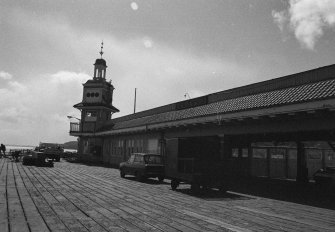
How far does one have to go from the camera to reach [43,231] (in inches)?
250

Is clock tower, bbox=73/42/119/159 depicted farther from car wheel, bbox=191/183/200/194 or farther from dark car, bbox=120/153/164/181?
car wheel, bbox=191/183/200/194

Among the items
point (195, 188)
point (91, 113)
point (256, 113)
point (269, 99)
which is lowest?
point (195, 188)

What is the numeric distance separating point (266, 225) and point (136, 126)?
25.6m

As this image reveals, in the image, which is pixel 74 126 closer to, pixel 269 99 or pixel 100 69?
pixel 100 69

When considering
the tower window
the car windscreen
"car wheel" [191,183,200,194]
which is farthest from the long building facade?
the tower window

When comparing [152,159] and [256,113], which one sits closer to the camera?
[256,113]

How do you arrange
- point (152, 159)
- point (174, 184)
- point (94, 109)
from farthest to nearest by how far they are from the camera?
point (94, 109), point (152, 159), point (174, 184)

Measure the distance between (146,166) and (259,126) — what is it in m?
6.94

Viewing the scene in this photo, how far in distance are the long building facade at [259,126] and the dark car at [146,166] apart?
1.29m

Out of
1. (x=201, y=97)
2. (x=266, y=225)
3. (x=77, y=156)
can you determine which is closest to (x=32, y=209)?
(x=266, y=225)

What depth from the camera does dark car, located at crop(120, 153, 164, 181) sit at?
18703 millimetres

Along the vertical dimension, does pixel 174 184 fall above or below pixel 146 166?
below

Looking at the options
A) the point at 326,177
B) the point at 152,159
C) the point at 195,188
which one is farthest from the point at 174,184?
the point at 326,177

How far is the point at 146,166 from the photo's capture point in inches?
734
